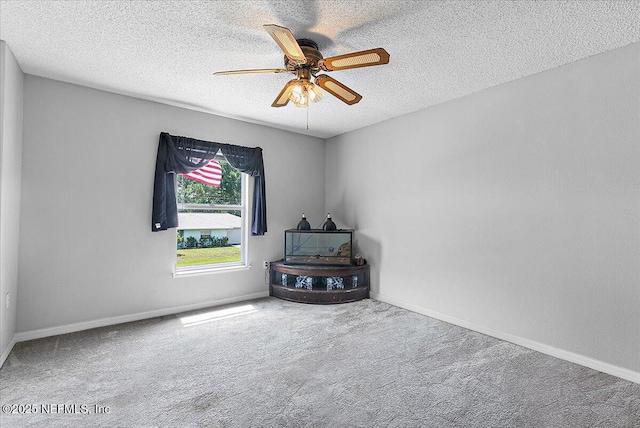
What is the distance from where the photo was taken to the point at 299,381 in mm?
2252

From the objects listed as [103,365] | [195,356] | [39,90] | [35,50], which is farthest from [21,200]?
[195,356]

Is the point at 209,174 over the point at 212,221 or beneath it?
over

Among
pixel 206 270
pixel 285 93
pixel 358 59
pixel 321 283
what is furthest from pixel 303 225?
pixel 358 59

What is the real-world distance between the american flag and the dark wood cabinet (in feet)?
4.79

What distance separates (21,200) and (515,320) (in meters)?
4.88

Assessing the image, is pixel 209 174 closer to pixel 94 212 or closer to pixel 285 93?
pixel 94 212

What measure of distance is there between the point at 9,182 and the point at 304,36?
2.74 metres

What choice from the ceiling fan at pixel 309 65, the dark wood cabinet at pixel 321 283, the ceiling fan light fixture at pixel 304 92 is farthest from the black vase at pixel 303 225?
the ceiling fan light fixture at pixel 304 92

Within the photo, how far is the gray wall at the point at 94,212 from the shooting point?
3021 mm

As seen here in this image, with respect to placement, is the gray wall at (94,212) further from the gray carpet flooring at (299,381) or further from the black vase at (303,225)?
the black vase at (303,225)

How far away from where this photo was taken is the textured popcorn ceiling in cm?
200

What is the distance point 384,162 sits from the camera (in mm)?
4387

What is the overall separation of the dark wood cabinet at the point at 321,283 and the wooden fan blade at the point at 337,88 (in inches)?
94.8

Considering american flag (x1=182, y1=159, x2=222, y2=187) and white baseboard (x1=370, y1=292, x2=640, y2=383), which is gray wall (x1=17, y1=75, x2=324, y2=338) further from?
white baseboard (x1=370, y1=292, x2=640, y2=383)
